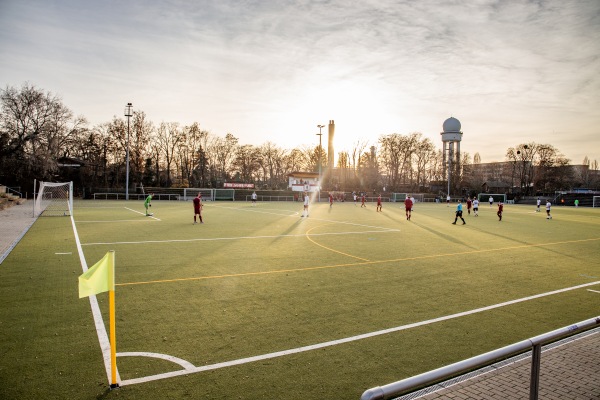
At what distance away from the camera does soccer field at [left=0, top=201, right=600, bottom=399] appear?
4.84 metres

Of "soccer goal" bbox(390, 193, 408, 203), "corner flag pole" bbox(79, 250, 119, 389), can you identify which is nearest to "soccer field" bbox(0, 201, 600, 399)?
"corner flag pole" bbox(79, 250, 119, 389)

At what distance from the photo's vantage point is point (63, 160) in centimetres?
5509

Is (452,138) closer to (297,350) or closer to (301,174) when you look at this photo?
(301,174)

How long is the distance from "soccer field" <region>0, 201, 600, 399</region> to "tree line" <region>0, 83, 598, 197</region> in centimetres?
4072

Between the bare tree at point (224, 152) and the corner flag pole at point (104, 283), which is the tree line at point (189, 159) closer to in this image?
the bare tree at point (224, 152)

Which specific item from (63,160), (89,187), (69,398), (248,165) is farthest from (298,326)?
(248,165)

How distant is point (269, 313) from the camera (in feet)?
24.1

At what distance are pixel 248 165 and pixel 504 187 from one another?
7303 centimetres

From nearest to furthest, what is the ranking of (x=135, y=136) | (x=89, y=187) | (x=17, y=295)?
(x=17, y=295), (x=89, y=187), (x=135, y=136)

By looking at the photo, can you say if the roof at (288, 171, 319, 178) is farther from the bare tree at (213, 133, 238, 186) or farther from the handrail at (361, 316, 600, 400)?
the handrail at (361, 316, 600, 400)

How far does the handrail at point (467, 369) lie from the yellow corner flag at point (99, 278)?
3.70m

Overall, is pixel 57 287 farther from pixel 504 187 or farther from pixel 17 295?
pixel 504 187

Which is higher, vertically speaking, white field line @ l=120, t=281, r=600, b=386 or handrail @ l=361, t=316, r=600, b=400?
handrail @ l=361, t=316, r=600, b=400

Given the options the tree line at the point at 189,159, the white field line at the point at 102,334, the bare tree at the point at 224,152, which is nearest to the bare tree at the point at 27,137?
the tree line at the point at 189,159
